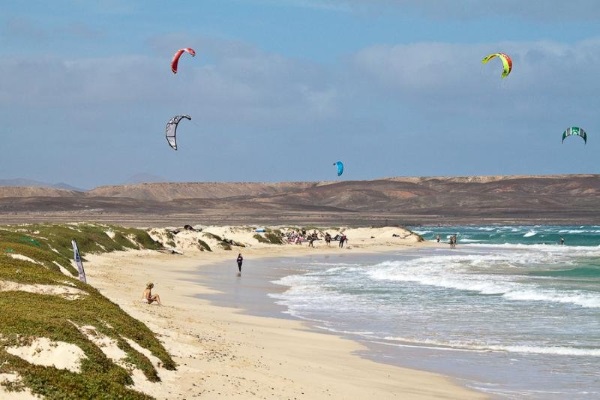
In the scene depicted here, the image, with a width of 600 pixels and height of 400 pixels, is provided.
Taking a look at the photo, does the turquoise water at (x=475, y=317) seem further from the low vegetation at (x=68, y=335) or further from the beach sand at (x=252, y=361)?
the low vegetation at (x=68, y=335)

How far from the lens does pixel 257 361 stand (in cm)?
1416

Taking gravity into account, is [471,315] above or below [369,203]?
below

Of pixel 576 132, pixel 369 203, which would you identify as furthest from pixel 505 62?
pixel 369 203

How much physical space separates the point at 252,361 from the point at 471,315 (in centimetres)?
1010

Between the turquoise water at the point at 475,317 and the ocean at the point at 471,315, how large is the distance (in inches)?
0.9

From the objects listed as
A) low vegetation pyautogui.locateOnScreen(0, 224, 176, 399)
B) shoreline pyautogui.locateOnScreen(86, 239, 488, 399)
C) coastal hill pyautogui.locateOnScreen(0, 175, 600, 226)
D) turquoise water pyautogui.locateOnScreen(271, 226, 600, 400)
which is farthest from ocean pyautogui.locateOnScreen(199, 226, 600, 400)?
coastal hill pyautogui.locateOnScreen(0, 175, 600, 226)

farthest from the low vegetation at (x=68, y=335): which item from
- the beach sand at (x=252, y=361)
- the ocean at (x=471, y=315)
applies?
the ocean at (x=471, y=315)

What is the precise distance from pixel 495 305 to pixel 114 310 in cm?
1363

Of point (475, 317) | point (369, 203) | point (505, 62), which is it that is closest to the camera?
point (475, 317)

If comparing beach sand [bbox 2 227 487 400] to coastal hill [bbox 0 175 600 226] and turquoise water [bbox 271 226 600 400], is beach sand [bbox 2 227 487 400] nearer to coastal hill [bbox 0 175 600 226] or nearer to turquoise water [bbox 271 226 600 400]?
turquoise water [bbox 271 226 600 400]

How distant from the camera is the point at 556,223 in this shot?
115375 mm

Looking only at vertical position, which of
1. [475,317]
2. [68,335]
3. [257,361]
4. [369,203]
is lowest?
[257,361]

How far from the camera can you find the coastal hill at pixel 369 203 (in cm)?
11731

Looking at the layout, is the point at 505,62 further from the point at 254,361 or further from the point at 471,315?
the point at 254,361
